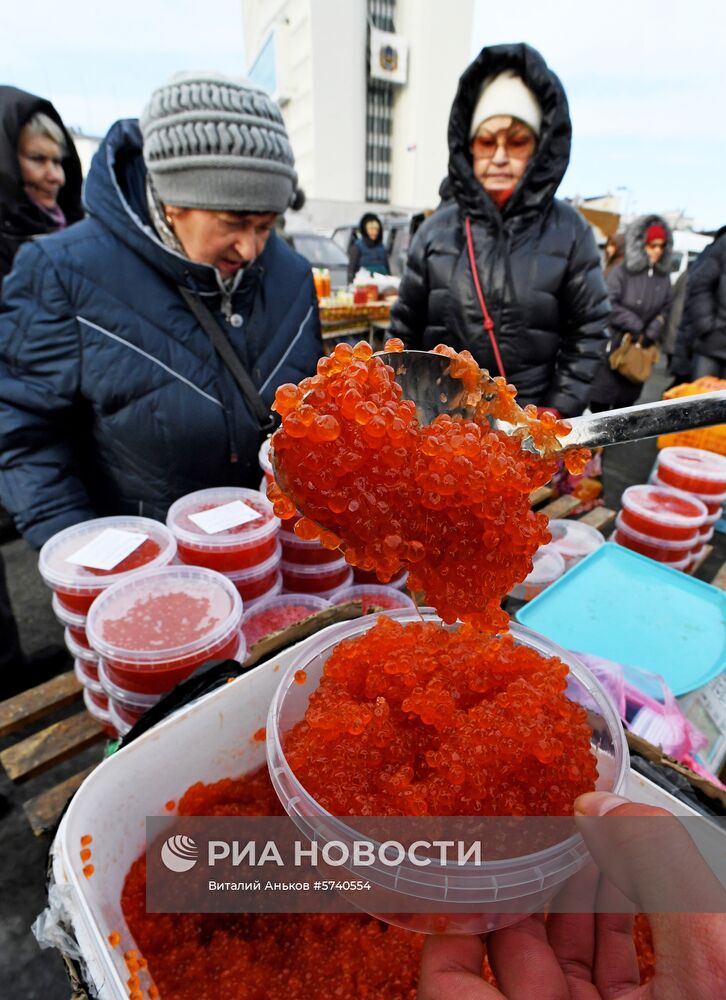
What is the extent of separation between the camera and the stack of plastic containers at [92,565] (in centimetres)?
156

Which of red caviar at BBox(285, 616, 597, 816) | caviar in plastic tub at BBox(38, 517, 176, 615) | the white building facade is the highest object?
the white building facade

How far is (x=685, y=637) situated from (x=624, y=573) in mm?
364

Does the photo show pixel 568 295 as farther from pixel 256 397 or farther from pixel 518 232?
pixel 256 397

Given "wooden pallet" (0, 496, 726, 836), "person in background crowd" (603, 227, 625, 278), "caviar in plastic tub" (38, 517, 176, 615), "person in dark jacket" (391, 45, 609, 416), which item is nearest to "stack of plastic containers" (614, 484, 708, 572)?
"person in dark jacket" (391, 45, 609, 416)

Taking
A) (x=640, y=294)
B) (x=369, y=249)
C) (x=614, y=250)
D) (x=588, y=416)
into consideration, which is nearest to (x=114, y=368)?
(x=588, y=416)

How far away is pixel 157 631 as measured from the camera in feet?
4.68

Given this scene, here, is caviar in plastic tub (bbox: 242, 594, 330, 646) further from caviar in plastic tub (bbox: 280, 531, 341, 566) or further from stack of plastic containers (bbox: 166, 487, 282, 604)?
caviar in plastic tub (bbox: 280, 531, 341, 566)

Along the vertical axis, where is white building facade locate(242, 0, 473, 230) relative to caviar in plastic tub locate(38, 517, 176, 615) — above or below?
above

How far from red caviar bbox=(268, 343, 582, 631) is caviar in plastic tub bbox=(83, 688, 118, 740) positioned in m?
1.19

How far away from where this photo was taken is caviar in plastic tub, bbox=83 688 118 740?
5.56ft

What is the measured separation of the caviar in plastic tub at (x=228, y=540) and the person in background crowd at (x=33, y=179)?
143 centimetres

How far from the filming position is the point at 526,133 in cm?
275

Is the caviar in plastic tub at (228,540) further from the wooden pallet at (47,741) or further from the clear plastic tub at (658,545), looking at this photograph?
the clear plastic tub at (658,545)

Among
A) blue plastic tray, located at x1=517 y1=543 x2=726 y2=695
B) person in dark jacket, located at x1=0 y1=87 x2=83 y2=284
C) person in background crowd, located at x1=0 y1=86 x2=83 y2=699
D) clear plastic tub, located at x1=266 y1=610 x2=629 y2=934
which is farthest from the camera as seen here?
person in dark jacket, located at x1=0 y1=87 x2=83 y2=284
